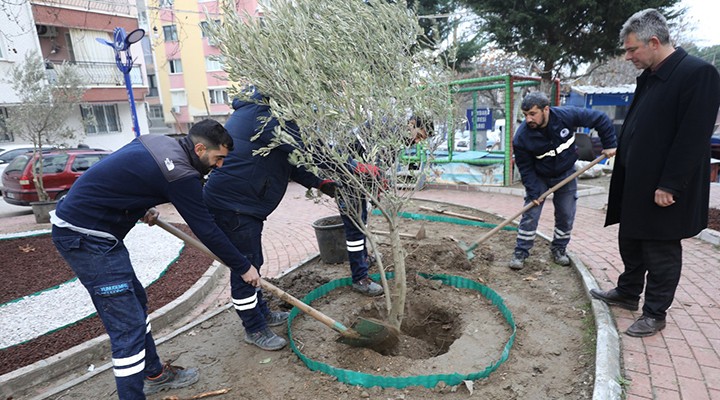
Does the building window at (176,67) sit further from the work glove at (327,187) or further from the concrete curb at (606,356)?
the concrete curb at (606,356)

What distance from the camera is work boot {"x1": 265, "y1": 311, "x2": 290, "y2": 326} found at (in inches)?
149

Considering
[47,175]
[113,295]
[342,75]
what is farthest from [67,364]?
[47,175]

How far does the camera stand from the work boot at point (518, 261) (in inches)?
184

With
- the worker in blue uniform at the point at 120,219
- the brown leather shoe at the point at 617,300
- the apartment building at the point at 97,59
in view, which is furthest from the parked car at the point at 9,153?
the brown leather shoe at the point at 617,300

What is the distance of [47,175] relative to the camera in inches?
392

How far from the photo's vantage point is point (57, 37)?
19.5m

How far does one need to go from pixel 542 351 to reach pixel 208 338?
2707mm

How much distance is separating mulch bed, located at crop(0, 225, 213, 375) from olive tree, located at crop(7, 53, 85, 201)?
3266 millimetres

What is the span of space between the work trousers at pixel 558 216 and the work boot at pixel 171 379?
11.6ft

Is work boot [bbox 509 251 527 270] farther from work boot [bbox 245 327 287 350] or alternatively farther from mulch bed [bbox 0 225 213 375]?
mulch bed [bbox 0 225 213 375]

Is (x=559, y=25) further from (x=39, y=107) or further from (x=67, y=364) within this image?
(x=67, y=364)

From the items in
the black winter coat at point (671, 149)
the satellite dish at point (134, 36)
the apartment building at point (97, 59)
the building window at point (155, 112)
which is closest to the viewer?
the black winter coat at point (671, 149)

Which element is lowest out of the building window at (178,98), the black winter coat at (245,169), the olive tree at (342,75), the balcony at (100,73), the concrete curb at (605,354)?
the concrete curb at (605,354)

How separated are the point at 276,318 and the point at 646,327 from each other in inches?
116
